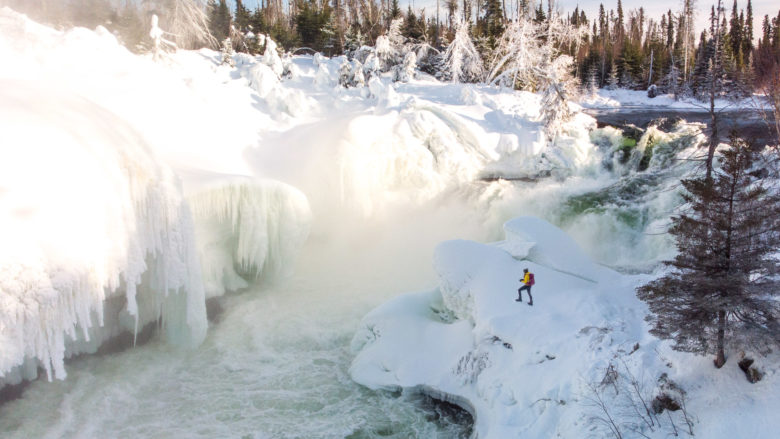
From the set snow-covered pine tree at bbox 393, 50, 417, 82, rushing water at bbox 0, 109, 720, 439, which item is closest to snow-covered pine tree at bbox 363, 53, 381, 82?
snow-covered pine tree at bbox 393, 50, 417, 82

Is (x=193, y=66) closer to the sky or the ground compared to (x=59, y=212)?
closer to the sky

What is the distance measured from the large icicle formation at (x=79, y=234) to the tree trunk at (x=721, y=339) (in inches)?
315

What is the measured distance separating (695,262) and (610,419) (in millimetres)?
2078

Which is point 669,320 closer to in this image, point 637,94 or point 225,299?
point 225,299

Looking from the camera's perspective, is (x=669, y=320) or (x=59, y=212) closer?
(x=669, y=320)

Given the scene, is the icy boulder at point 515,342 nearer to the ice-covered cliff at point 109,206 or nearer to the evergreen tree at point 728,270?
the evergreen tree at point 728,270

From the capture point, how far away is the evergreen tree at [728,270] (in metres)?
5.07

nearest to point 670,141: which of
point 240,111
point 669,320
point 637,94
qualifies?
point 669,320

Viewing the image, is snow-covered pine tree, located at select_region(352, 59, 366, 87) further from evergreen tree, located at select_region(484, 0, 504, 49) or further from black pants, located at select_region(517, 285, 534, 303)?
evergreen tree, located at select_region(484, 0, 504, 49)

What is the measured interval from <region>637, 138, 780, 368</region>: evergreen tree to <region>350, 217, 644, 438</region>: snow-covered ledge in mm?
1326

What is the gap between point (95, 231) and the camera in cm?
706

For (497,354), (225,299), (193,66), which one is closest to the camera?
(497,354)

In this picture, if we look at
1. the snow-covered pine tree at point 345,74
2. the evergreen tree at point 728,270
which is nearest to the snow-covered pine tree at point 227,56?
the snow-covered pine tree at point 345,74

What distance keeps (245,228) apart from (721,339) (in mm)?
9632
